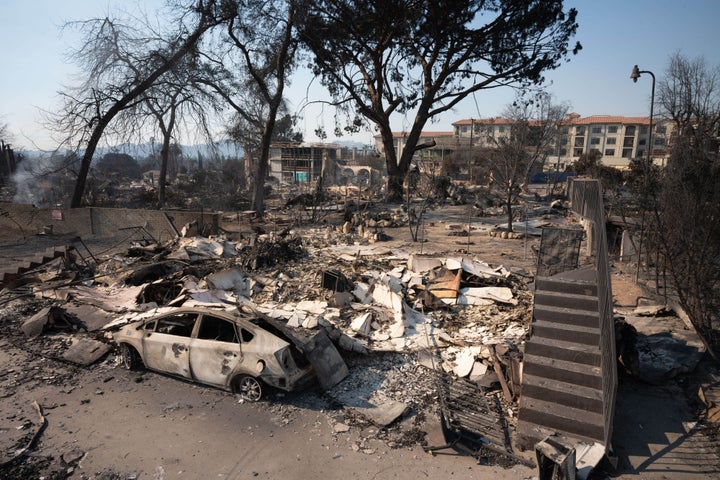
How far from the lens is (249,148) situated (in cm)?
3697

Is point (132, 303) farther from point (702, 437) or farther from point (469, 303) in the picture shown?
point (702, 437)

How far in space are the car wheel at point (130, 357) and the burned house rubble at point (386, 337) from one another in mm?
35

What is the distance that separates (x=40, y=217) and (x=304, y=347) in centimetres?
2135

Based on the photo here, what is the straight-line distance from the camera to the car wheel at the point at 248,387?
20.3ft

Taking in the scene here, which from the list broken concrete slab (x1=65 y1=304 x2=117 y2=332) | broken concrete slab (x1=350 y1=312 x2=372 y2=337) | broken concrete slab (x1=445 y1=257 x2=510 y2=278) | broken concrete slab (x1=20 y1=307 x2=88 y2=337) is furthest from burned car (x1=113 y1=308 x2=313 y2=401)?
broken concrete slab (x1=445 y1=257 x2=510 y2=278)

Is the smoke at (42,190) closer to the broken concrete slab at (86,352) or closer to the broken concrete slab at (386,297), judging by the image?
the broken concrete slab at (86,352)

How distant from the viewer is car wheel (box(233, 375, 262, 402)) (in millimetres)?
6180

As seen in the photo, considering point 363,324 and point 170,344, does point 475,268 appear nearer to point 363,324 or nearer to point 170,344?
point 363,324

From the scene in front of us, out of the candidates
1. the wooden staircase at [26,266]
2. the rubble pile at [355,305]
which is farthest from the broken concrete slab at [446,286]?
A: the wooden staircase at [26,266]

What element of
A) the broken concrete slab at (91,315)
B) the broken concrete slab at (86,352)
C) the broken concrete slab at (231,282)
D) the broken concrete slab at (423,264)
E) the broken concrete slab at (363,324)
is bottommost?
the broken concrete slab at (86,352)

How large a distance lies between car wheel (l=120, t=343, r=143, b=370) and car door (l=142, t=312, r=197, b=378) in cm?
33

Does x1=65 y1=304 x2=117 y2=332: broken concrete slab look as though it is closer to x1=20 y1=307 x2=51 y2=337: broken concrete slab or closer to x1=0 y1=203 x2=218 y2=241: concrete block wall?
x1=20 y1=307 x2=51 y2=337: broken concrete slab

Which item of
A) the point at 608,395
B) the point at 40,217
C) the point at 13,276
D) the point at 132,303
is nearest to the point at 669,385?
the point at 608,395

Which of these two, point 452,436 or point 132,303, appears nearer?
point 452,436
